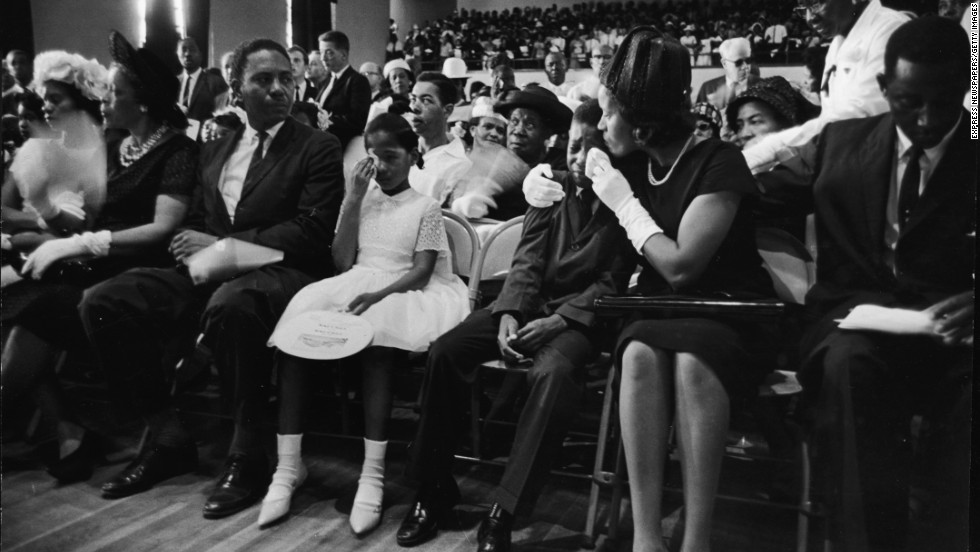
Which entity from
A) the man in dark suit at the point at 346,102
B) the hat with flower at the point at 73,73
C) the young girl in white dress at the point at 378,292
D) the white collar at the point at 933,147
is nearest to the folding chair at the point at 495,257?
the young girl in white dress at the point at 378,292

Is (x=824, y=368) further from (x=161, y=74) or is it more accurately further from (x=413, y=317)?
(x=161, y=74)

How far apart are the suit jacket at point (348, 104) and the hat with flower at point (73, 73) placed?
111 cm

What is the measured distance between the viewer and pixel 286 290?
7.80 ft

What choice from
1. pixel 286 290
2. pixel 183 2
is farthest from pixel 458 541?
pixel 183 2

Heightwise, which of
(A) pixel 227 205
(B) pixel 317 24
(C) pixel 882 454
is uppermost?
(B) pixel 317 24

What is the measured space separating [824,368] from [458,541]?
3.58 ft

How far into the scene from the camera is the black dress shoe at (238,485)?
213 centimetres

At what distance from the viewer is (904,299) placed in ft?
5.17

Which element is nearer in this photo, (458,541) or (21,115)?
(458,541)

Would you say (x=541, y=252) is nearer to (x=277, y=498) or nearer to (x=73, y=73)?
(x=277, y=498)

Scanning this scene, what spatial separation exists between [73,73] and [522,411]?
1.77 metres

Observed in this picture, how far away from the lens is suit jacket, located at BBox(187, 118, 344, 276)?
2393mm

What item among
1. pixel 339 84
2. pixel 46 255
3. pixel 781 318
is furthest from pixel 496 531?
pixel 339 84

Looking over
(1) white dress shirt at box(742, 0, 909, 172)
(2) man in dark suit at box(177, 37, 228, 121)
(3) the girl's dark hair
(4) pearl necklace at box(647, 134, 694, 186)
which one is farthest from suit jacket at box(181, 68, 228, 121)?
(1) white dress shirt at box(742, 0, 909, 172)
